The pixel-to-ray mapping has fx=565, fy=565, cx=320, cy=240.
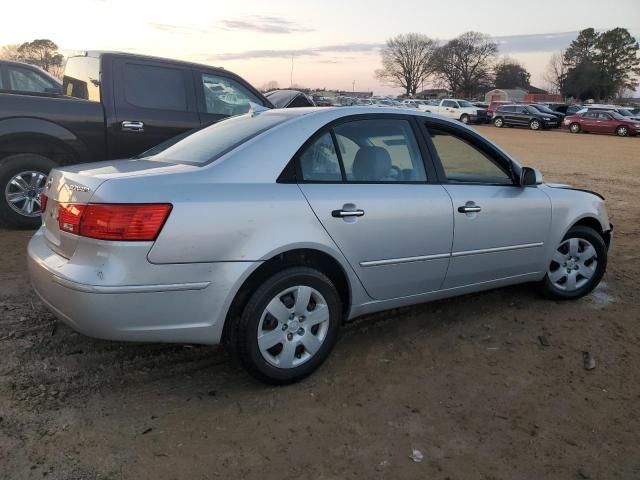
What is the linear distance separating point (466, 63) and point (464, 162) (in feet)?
350

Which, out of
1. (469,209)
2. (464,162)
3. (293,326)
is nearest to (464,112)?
(464,162)

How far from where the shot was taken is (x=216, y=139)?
3500 mm

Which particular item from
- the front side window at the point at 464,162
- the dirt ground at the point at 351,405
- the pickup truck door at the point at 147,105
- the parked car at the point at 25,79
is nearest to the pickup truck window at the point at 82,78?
the pickup truck door at the point at 147,105

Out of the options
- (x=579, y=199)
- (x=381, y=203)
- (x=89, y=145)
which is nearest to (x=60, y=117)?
(x=89, y=145)

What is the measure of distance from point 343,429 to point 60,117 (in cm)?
462

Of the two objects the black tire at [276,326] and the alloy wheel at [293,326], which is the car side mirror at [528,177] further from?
the alloy wheel at [293,326]

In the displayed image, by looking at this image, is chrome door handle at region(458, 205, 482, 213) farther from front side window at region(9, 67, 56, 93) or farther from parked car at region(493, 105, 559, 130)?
parked car at region(493, 105, 559, 130)

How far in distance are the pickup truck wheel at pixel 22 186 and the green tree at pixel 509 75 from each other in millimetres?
109193

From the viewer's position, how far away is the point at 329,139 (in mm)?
3385

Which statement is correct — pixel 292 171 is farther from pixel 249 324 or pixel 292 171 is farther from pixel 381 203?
pixel 249 324

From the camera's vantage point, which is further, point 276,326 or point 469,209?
point 469,209

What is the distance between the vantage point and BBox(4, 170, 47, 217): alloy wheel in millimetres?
5832

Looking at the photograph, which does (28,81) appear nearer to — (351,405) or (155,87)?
(155,87)

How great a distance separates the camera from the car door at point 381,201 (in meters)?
3.25
